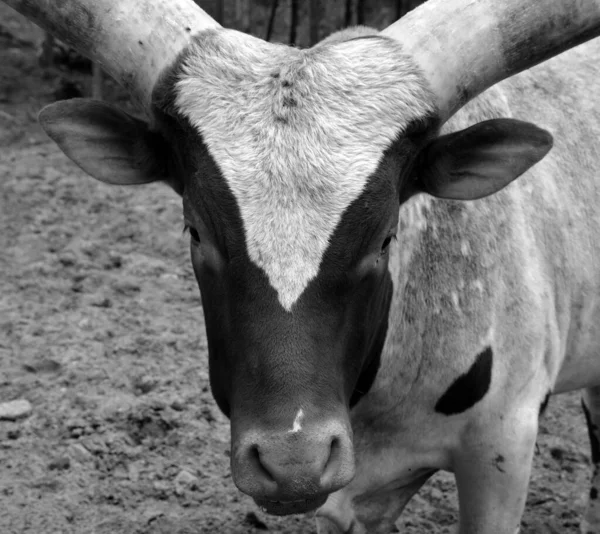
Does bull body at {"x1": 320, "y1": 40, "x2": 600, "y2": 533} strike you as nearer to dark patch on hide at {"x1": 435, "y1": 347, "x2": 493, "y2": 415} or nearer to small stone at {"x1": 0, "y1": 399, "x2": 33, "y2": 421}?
dark patch on hide at {"x1": 435, "y1": 347, "x2": 493, "y2": 415}

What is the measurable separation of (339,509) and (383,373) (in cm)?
80

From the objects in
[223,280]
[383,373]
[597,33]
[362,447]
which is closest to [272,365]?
[223,280]

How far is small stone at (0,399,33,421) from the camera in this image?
17.3 ft

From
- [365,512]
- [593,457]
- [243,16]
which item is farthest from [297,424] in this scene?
[243,16]

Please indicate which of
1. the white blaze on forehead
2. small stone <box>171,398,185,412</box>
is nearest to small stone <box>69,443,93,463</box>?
small stone <box>171,398,185,412</box>

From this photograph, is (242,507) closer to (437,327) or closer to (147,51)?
(437,327)

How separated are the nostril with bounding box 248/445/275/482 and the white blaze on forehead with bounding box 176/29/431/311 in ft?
1.22

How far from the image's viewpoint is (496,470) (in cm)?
359

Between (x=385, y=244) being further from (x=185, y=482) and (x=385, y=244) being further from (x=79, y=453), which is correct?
(x=79, y=453)

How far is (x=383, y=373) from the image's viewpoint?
11.8 feet

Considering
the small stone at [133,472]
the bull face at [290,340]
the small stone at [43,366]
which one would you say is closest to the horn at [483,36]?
the bull face at [290,340]

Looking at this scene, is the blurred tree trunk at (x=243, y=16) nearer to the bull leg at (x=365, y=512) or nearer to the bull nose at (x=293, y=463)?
the bull leg at (x=365, y=512)

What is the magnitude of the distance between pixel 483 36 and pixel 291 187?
830 mm

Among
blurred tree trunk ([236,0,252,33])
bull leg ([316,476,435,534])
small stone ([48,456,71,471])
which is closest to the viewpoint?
bull leg ([316,476,435,534])
